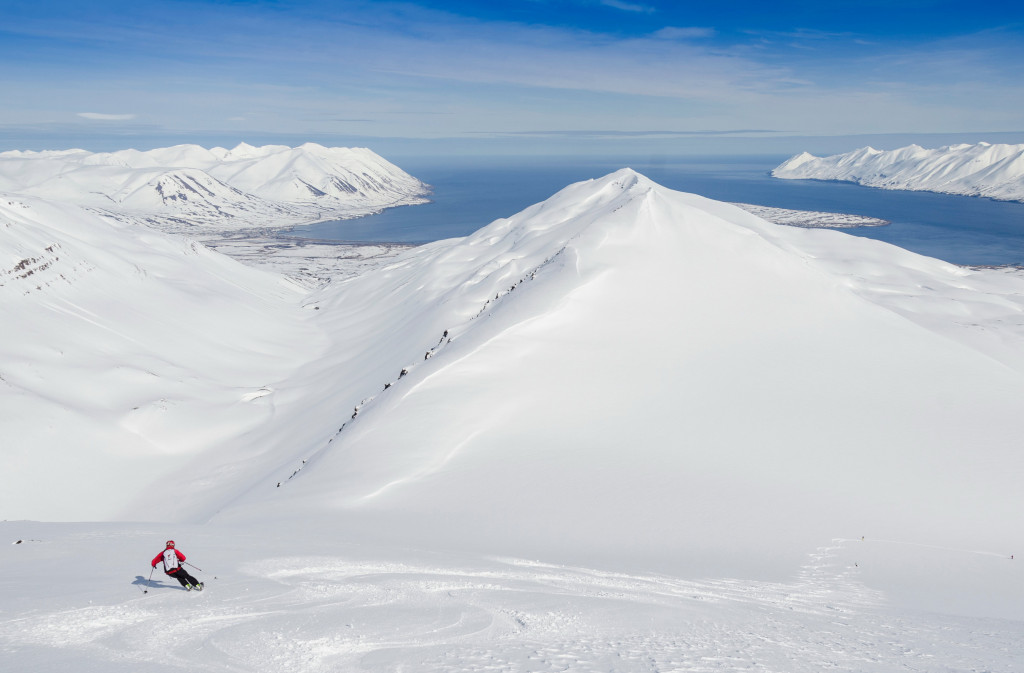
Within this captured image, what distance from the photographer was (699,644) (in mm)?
10211

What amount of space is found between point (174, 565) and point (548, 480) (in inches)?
502

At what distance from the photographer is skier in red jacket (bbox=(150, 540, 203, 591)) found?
10.7 metres

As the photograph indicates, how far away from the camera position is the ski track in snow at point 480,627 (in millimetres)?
8789

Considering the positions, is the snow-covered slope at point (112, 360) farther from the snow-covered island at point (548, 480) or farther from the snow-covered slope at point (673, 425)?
the snow-covered slope at point (673, 425)

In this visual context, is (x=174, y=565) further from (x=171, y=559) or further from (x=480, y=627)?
(x=480, y=627)

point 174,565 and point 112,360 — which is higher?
point 174,565

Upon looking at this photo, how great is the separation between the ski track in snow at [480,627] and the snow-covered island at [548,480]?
7 centimetres

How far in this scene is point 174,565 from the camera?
10.7 m

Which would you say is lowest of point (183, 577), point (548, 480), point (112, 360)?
point (112, 360)

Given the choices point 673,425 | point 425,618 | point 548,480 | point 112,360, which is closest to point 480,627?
point 425,618

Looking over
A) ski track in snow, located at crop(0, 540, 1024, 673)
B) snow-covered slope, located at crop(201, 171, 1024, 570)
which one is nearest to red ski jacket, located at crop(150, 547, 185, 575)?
ski track in snow, located at crop(0, 540, 1024, 673)

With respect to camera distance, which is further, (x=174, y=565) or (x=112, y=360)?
(x=112, y=360)

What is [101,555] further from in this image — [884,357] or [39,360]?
[39,360]

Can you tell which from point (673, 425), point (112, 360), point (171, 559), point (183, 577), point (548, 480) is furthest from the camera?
point (112, 360)
